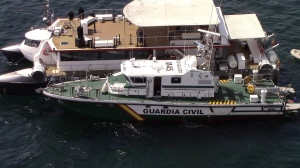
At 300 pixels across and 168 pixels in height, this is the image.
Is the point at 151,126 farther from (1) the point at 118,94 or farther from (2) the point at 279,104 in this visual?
(2) the point at 279,104

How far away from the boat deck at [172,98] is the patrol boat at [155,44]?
5.23ft

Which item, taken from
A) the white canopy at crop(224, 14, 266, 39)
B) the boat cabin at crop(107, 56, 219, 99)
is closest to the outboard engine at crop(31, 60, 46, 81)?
the boat cabin at crop(107, 56, 219, 99)

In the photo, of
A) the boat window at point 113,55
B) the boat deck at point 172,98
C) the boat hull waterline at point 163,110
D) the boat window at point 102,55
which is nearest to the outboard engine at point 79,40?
the boat window at point 102,55

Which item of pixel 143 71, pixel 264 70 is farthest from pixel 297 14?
pixel 143 71

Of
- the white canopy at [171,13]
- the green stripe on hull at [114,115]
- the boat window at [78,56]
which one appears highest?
the white canopy at [171,13]

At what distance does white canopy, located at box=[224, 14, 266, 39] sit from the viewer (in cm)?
3691

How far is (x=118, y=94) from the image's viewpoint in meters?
34.3

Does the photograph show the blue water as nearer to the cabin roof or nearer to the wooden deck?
the cabin roof

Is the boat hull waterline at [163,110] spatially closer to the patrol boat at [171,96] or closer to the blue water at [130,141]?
the patrol boat at [171,96]

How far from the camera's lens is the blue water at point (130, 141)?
3131 cm

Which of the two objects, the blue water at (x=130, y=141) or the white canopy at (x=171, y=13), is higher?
the white canopy at (x=171, y=13)

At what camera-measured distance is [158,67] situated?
3419 centimetres

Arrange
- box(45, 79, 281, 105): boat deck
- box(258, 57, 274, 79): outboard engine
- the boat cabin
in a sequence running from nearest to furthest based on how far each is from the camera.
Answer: the boat cabin → box(45, 79, 281, 105): boat deck → box(258, 57, 274, 79): outboard engine

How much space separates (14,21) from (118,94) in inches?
778
